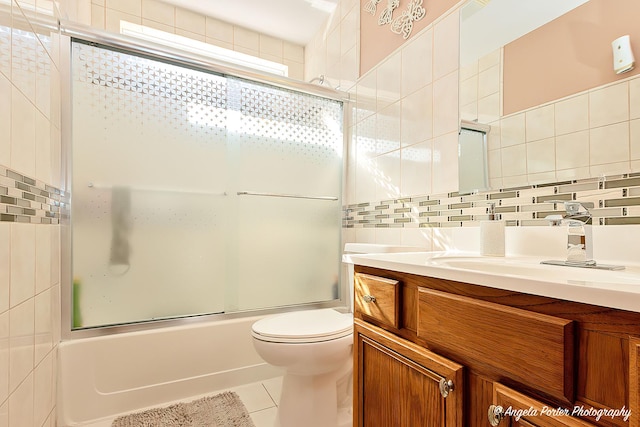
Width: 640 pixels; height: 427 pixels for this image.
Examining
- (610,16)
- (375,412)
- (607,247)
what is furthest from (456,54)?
(375,412)

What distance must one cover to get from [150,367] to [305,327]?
0.83m

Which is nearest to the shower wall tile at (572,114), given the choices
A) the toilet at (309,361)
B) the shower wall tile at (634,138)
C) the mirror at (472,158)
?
the shower wall tile at (634,138)

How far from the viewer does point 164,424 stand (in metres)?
1.41

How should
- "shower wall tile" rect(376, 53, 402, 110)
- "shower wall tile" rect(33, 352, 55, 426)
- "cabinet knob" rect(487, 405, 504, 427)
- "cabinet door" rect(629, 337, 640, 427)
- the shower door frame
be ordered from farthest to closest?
"shower wall tile" rect(376, 53, 402, 110) < the shower door frame < "shower wall tile" rect(33, 352, 55, 426) < "cabinet knob" rect(487, 405, 504, 427) < "cabinet door" rect(629, 337, 640, 427)

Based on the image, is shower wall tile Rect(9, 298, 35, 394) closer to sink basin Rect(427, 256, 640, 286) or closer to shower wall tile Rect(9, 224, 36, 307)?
shower wall tile Rect(9, 224, 36, 307)

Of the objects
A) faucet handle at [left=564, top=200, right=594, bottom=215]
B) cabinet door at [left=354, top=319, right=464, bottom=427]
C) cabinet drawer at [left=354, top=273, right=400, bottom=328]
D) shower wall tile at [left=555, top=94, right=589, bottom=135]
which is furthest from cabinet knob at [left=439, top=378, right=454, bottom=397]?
shower wall tile at [left=555, top=94, right=589, bottom=135]

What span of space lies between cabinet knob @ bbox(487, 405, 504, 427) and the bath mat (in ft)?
3.87

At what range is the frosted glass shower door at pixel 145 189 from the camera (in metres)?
1.49

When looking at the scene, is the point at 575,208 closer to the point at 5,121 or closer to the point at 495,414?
the point at 495,414

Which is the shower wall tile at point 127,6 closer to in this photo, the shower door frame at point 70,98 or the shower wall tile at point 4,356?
the shower door frame at point 70,98

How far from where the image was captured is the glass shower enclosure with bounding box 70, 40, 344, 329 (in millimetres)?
1509

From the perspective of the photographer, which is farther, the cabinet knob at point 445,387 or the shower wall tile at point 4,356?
the shower wall tile at point 4,356

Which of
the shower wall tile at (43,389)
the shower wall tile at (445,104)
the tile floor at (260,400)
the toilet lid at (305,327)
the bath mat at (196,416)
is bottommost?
the tile floor at (260,400)

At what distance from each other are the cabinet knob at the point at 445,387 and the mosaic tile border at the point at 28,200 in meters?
1.16
